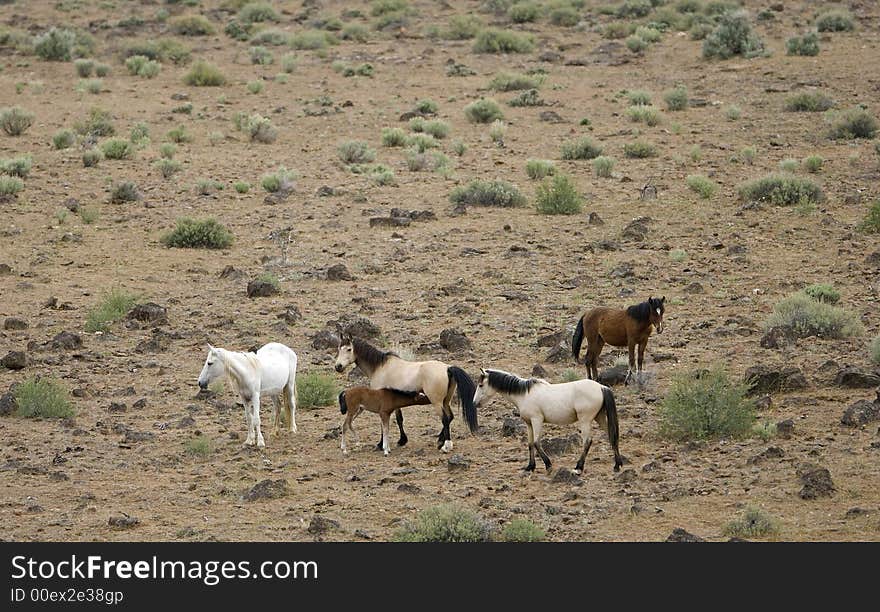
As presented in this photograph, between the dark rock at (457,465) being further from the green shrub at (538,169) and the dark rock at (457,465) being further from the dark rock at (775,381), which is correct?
the green shrub at (538,169)

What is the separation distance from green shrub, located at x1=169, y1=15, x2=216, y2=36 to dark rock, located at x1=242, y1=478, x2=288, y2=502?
35.5 meters

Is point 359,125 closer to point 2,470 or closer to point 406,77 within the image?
point 406,77

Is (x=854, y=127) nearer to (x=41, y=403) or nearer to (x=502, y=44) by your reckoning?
(x=502, y=44)

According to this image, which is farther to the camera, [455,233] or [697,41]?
[697,41]

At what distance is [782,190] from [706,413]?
11.4 m

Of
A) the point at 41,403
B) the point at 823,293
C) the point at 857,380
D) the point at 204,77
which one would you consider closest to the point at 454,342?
the point at 857,380

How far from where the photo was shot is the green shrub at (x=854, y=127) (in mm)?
28172

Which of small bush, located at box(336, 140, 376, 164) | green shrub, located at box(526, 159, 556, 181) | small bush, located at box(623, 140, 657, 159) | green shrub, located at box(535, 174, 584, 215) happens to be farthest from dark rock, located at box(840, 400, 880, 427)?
small bush, located at box(336, 140, 376, 164)

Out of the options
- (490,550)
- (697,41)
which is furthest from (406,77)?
(490,550)

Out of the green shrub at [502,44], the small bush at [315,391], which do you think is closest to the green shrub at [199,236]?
the small bush at [315,391]

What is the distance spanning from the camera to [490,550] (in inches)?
381

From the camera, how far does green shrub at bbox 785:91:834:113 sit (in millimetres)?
30797

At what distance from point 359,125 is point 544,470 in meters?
20.0

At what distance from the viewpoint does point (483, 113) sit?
31.4m
